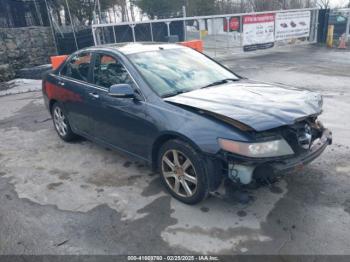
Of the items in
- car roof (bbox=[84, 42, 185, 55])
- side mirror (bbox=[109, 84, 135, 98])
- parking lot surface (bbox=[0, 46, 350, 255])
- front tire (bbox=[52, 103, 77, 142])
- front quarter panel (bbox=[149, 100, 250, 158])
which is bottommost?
parking lot surface (bbox=[0, 46, 350, 255])

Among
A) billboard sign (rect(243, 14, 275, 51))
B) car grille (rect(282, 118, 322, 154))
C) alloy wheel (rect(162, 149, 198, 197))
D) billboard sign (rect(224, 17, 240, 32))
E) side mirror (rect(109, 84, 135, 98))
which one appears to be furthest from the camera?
billboard sign (rect(243, 14, 275, 51))

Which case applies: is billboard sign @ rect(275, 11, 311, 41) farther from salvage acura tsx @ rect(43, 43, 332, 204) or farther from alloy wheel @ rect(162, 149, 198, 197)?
alloy wheel @ rect(162, 149, 198, 197)

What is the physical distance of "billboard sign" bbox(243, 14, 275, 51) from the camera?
572 inches

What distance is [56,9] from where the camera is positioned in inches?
712

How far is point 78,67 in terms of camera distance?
4910mm

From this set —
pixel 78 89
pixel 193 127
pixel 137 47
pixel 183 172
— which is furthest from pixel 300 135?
pixel 78 89

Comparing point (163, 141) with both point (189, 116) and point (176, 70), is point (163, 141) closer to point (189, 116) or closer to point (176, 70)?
point (189, 116)

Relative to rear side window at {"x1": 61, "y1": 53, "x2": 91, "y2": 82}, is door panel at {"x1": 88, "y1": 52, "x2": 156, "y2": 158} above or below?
below

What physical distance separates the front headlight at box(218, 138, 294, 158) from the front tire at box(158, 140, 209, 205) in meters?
0.31

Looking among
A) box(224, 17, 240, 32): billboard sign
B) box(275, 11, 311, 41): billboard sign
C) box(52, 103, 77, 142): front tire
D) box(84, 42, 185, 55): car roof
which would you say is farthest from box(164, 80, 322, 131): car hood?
box(275, 11, 311, 41): billboard sign

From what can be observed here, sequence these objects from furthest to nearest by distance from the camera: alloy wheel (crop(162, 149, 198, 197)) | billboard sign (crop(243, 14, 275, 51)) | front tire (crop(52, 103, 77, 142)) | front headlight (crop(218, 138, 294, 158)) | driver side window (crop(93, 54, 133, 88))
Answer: billboard sign (crop(243, 14, 275, 51)) < front tire (crop(52, 103, 77, 142)) < driver side window (crop(93, 54, 133, 88)) < alloy wheel (crop(162, 149, 198, 197)) < front headlight (crop(218, 138, 294, 158))

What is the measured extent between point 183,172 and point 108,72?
1774 millimetres

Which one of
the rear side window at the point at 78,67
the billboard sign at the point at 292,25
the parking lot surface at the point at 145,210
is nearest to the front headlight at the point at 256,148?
the parking lot surface at the point at 145,210

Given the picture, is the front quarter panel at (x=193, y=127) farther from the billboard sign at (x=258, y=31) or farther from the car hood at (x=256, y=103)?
the billboard sign at (x=258, y=31)
